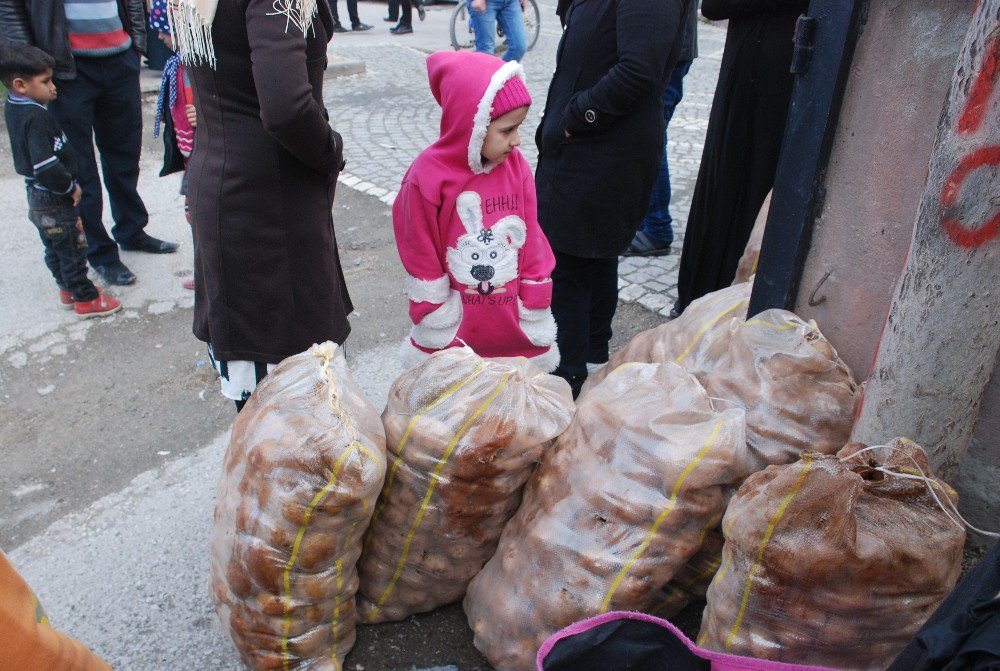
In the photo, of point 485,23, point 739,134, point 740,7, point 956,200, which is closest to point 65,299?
point 739,134

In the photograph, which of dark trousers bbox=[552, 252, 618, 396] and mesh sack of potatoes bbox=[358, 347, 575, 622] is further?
dark trousers bbox=[552, 252, 618, 396]

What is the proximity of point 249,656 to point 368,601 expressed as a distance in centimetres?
36

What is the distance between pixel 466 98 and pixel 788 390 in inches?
49.2

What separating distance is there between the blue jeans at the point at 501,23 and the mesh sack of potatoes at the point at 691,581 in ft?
24.9

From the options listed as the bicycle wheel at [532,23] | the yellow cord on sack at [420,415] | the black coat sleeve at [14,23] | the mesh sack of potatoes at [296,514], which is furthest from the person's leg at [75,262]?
the bicycle wheel at [532,23]

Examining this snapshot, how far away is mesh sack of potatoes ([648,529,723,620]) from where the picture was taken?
2.07m

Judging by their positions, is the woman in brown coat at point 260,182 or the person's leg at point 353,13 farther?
the person's leg at point 353,13

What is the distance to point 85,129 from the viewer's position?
423cm

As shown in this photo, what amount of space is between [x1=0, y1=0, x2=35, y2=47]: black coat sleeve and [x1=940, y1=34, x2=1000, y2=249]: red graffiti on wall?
4.31 meters

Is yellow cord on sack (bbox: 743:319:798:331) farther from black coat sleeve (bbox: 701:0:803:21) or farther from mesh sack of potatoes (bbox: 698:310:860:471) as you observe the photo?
black coat sleeve (bbox: 701:0:803:21)

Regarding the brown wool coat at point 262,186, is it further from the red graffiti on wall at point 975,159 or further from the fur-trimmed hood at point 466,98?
the red graffiti on wall at point 975,159

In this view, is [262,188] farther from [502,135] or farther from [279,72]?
[502,135]

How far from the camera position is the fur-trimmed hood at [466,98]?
7.39ft

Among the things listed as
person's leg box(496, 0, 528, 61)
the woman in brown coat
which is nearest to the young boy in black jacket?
the woman in brown coat
